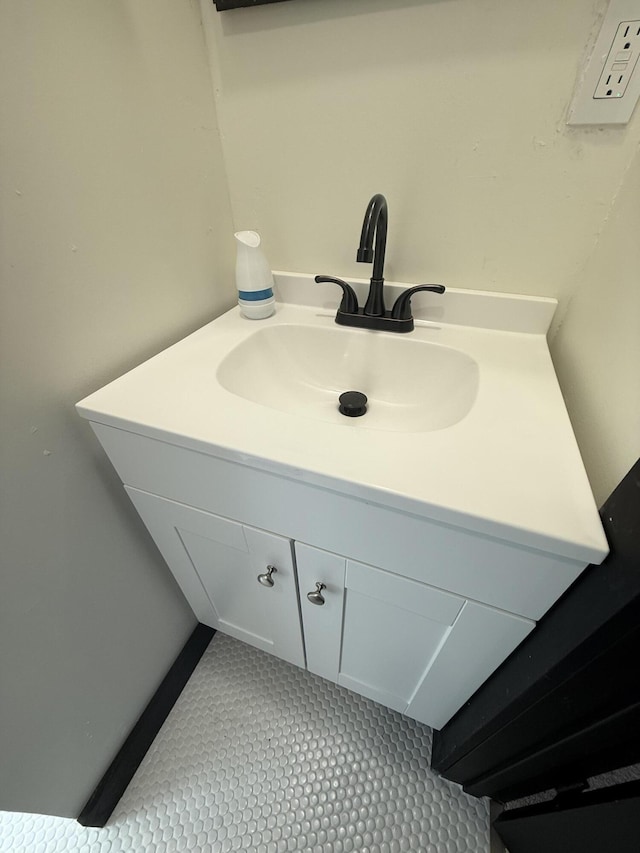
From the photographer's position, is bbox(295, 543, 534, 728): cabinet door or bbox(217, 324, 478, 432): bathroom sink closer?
bbox(295, 543, 534, 728): cabinet door

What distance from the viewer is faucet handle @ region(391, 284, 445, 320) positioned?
0.65m

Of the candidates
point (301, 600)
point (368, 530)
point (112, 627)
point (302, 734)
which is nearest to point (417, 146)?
point (368, 530)

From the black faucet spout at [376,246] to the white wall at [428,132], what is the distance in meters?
0.09

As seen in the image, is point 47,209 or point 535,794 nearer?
point 47,209

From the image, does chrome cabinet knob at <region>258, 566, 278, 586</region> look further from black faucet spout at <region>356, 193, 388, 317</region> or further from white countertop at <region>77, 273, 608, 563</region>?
black faucet spout at <region>356, 193, 388, 317</region>

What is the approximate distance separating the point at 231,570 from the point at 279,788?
573 mm

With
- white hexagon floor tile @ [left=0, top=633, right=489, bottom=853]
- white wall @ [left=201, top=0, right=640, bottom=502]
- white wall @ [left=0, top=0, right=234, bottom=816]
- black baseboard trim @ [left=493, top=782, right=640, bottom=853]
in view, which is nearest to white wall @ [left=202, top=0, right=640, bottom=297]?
white wall @ [left=201, top=0, right=640, bottom=502]

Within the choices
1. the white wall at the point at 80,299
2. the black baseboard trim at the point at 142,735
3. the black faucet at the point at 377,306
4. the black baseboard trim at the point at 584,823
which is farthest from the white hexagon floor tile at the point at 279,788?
the black faucet at the point at 377,306

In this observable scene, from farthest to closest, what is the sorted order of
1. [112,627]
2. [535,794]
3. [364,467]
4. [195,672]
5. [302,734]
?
[195,672] → [302,734] → [112,627] → [535,794] → [364,467]

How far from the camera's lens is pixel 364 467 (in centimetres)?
39

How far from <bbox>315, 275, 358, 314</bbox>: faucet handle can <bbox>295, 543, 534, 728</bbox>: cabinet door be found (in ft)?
1.56

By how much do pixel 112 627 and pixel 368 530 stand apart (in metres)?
0.61

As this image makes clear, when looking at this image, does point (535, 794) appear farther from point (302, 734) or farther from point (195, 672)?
point (195, 672)

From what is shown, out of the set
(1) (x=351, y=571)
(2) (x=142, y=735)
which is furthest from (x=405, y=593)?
(2) (x=142, y=735)
